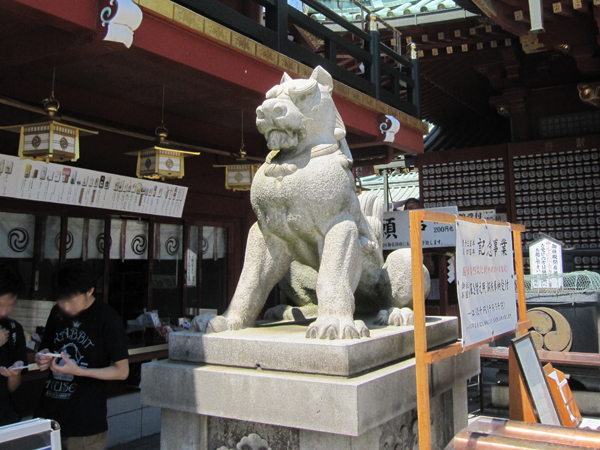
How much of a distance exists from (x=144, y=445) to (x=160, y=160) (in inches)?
113

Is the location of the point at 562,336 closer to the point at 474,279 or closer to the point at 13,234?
the point at 474,279

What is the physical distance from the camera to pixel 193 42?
4.14 meters

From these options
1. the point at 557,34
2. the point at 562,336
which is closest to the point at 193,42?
the point at 562,336

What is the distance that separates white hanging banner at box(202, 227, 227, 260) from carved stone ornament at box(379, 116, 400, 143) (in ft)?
8.25

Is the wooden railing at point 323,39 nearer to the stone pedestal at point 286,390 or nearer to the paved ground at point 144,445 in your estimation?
the stone pedestal at point 286,390

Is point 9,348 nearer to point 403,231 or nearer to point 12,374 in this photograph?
point 12,374

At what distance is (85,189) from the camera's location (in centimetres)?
486

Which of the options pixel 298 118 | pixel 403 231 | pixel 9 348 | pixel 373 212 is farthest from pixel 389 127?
pixel 9 348

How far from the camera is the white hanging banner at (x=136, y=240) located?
18.7ft

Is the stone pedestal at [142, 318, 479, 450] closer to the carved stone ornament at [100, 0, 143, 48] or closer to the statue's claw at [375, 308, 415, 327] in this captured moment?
the statue's claw at [375, 308, 415, 327]

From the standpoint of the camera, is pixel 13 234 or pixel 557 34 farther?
pixel 557 34

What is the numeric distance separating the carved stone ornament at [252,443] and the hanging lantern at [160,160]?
3009 mm

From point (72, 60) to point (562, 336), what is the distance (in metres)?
6.40

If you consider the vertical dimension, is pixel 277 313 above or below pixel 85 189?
below
